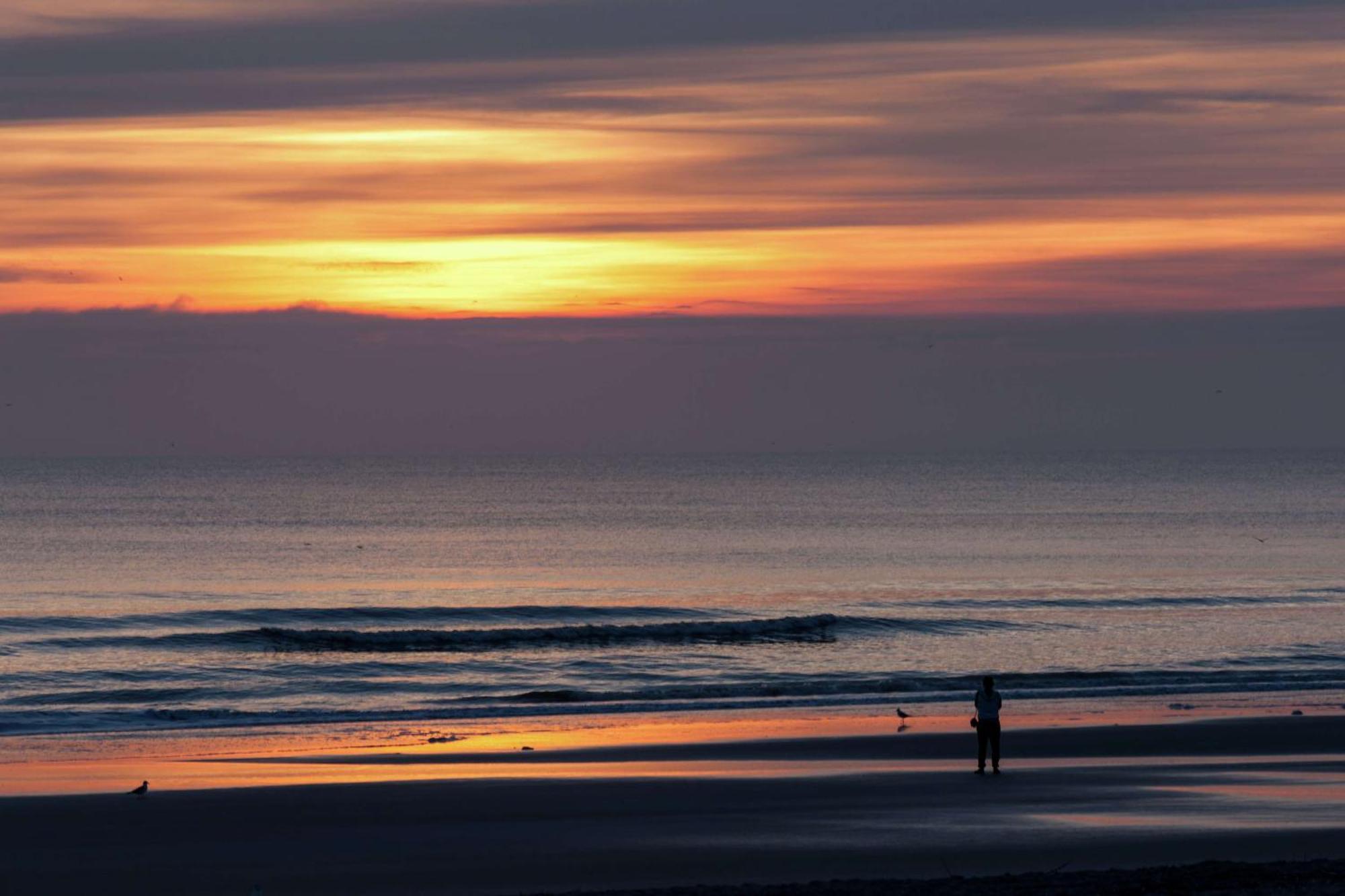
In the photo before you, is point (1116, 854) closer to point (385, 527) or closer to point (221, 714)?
point (221, 714)

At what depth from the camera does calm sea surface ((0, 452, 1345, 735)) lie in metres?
36.1

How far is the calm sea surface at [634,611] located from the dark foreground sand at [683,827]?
1026 cm

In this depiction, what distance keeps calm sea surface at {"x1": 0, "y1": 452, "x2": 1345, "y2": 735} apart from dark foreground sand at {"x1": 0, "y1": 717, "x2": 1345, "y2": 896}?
1026 centimetres

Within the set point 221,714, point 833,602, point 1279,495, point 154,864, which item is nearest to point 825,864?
point 154,864

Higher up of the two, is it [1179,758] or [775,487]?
[775,487]

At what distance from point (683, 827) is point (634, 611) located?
37061mm

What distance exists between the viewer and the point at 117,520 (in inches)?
4643

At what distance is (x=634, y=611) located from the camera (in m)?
55.9

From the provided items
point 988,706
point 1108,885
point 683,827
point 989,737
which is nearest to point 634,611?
point 989,737

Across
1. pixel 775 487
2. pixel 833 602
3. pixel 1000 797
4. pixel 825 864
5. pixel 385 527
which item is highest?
pixel 775 487

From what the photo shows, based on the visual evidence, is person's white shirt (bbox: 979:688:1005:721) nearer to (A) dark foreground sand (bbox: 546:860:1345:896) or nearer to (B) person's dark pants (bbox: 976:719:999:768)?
(B) person's dark pants (bbox: 976:719:999:768)

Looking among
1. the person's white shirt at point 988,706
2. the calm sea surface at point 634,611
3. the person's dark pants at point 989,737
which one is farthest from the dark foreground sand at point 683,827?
the calm sea surface at point 634,611

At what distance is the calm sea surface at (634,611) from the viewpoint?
118 ft

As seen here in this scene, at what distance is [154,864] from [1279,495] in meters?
152
